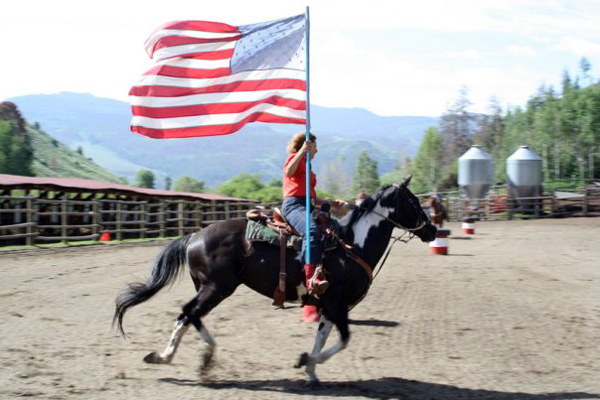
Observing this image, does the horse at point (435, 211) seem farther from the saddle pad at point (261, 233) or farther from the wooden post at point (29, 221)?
the saddle pad at point (261, 233)

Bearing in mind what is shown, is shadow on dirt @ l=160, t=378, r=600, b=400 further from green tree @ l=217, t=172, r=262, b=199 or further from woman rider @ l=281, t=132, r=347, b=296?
green tree @ l=217, t=172, r=262, b=199

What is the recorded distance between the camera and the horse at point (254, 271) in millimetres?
7113

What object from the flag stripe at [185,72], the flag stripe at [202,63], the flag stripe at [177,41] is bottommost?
the flag stripe at [185,72]

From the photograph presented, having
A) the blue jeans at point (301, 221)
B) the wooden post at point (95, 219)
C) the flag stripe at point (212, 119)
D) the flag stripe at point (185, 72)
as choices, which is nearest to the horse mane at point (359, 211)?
the blue jeans at point (301, 221)

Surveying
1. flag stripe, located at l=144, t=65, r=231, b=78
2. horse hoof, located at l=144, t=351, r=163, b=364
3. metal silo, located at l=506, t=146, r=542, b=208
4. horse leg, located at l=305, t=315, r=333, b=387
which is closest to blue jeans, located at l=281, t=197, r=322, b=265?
horse leg, located at l=305, t=315, r=333, b=387

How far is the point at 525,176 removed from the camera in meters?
44.7

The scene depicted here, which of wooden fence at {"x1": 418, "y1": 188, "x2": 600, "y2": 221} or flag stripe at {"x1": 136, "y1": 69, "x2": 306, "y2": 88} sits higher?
flag stripe at {"x1": 136, "y1": 69, "x2": 306, "y2": 88}

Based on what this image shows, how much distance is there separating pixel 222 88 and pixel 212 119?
15.6 inches

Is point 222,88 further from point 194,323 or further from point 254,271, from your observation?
point 194,323

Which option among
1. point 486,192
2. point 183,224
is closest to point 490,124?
point 486,192

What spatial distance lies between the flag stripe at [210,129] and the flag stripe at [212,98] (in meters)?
0.26

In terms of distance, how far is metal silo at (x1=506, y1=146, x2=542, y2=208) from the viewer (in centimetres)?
4469

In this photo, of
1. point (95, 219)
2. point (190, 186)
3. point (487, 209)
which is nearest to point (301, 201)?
point (95, 219)

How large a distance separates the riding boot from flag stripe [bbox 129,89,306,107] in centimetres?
212
